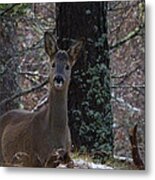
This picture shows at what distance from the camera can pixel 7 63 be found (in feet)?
7.33

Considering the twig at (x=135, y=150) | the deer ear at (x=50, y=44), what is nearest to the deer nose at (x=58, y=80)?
the deer ear at (x=50, y=44)

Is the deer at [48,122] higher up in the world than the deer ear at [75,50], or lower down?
lower down

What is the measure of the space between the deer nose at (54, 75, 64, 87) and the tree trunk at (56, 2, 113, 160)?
0.15 ft

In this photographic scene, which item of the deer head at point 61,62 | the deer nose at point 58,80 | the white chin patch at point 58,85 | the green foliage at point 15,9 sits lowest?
the white chin patch at point 58,85

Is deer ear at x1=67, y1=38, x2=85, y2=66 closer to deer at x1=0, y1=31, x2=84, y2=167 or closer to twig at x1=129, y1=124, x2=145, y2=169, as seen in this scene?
deer at x1=0, y1=31, x2=84, y2=167

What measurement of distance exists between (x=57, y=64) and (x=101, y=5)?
0.31 m

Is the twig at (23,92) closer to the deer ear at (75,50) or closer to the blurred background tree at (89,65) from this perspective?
the blurred background tree at (89,65)

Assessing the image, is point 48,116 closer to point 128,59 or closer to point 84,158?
point 84,158

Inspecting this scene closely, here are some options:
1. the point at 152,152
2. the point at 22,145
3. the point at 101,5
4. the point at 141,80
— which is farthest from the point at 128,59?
the point at 22,145

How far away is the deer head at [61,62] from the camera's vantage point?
216cm

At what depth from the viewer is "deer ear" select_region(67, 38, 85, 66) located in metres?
2.16

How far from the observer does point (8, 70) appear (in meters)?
2.23

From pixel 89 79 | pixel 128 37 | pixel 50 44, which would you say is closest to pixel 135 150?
pixel 89 79

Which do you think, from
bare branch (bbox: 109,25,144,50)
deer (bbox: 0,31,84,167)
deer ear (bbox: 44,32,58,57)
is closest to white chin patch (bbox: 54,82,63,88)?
deer (bbox: 0,31,84,167)
